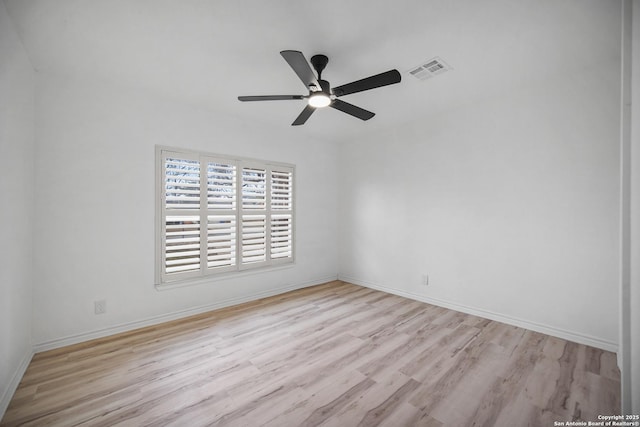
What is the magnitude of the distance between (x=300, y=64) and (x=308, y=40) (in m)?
0.33

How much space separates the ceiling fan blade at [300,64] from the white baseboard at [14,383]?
2.90m

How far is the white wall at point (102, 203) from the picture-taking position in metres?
2.53

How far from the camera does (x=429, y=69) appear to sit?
260 cm

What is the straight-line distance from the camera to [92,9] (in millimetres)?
1830

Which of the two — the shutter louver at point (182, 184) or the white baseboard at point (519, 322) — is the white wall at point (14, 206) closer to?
the shutter louver at point (182, 184)

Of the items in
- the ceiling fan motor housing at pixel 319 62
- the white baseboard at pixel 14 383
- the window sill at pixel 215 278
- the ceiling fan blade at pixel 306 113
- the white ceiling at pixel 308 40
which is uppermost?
the white ceiling at pixel 308 40

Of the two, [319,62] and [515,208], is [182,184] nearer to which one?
[319,62]

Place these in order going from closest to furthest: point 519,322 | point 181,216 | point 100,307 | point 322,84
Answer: point 322,84 < point 100,307 < point 519,322 < point 181,216

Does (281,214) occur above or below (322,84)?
below

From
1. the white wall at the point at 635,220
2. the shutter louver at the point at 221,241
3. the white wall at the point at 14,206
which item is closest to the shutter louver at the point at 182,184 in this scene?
the shutter louver at the point at 221,241

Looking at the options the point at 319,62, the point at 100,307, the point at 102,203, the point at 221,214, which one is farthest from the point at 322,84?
the point at 100,307

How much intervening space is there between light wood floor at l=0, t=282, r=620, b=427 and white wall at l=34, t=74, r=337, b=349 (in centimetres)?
28

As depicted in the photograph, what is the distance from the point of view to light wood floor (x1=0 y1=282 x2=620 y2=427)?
1.73 metres

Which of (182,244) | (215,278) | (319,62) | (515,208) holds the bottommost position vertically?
(215,278)
